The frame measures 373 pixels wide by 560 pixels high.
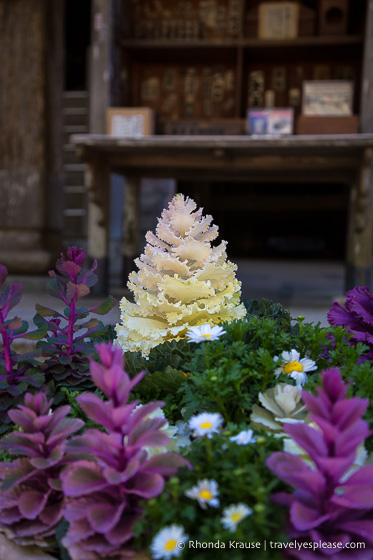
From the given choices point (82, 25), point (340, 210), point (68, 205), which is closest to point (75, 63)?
point (82, 25)

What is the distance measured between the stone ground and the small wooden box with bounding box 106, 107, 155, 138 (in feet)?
4.64

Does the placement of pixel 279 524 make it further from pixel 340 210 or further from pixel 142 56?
pixel 340 210

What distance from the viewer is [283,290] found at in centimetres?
581

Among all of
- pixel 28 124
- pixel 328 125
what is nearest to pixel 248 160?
pixel 328 125

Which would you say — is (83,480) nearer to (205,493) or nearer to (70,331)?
(205,493)

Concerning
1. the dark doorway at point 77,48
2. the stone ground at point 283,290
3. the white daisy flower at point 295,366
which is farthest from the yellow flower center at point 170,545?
the dark doorway at point 77,48

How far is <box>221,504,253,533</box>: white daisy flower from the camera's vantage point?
0.74 meters

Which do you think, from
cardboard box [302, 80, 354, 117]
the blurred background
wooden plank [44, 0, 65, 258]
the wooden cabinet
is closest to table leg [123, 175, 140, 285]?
the blurred background

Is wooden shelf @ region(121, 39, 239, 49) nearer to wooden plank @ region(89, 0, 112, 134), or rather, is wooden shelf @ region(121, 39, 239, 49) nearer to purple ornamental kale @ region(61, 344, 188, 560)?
wooden plank @ region(89, 0, 112, 134)

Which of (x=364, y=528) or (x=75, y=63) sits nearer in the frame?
(x=364, y=528)

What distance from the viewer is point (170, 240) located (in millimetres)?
1479

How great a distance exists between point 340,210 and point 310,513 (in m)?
11.5

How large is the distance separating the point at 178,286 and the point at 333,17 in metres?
4.57

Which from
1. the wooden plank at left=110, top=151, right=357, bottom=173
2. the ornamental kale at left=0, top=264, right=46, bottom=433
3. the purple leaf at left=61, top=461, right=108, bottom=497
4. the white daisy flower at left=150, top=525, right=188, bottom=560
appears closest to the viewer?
the white daisy flower at left=150, top=525, right=188, bottom=560
